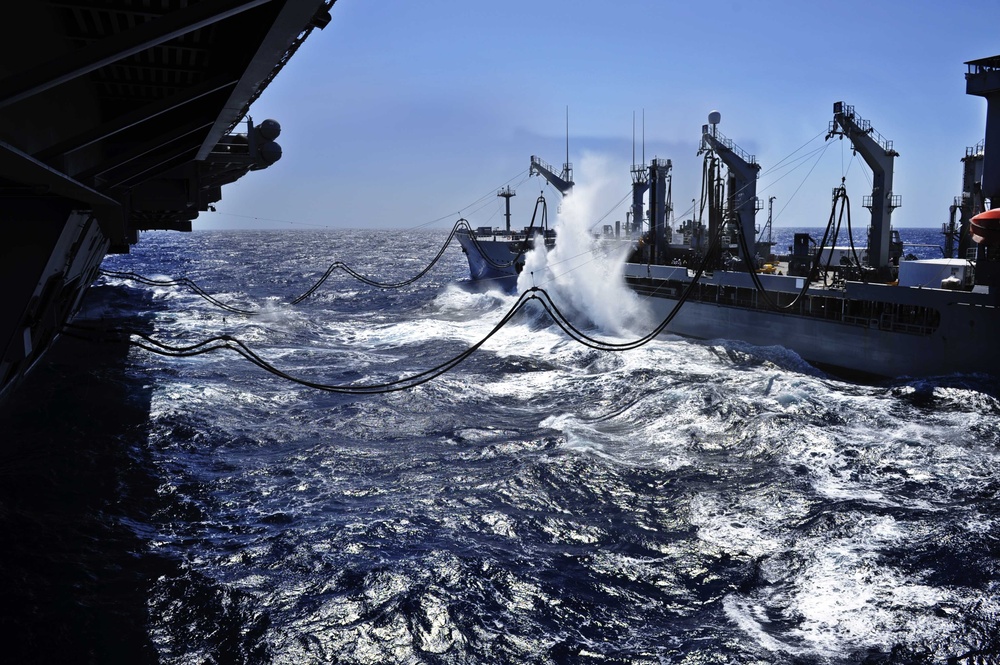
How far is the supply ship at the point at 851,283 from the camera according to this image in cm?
2352

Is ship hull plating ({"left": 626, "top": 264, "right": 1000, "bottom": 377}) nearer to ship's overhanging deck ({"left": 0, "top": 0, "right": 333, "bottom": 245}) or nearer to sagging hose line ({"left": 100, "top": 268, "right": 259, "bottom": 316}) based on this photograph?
sagging hose line ({"left": 100, "top": 268, "right": 259, "bottom": 316})

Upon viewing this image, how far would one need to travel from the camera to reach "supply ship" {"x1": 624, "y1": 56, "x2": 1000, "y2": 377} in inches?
926

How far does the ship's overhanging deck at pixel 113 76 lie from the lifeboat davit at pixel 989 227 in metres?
22.7

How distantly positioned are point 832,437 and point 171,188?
71.7 feet

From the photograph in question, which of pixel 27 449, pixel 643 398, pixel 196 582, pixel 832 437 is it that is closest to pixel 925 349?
pixel 832 437

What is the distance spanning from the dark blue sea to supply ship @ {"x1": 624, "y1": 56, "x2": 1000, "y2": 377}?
1901mm

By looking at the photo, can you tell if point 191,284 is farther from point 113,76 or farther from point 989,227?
point 989,227

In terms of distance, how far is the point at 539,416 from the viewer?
19797 millimetres

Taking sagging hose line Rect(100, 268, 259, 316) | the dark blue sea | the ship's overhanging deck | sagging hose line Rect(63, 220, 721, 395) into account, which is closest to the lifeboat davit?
the dark blue sea

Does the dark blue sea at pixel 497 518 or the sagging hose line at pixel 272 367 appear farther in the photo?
the sagging hose line at pixel 272 367

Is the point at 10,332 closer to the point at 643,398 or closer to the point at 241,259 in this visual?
the point at 643,398

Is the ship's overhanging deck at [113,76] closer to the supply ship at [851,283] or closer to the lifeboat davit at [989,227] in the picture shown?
the supply ship at [851,283]

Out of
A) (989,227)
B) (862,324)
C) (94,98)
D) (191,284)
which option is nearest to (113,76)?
(94,98)

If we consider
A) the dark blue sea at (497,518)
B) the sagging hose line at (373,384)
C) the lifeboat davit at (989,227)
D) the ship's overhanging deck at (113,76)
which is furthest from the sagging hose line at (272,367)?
the lifeboat davit at (989,227)
